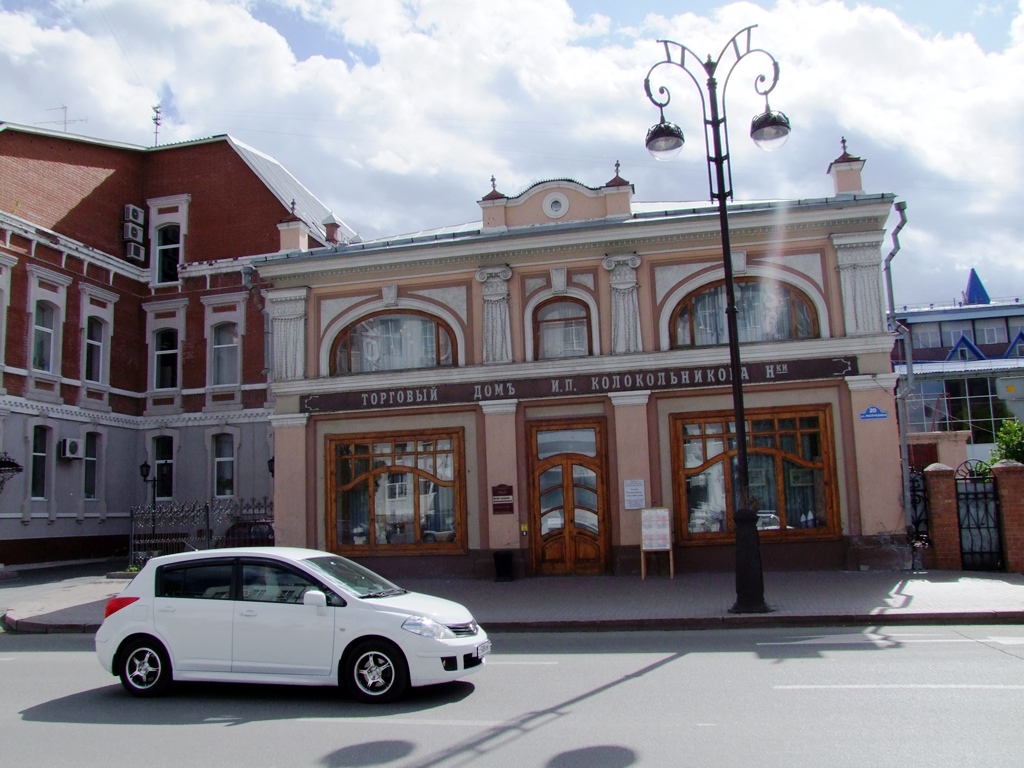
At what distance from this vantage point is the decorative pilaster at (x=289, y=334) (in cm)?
1961

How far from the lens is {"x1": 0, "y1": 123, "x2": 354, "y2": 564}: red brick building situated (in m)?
26.0

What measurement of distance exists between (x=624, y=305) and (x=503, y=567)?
5.79 m

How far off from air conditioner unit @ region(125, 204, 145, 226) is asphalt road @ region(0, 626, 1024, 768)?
23.2 metres

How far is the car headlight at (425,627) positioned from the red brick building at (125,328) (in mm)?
18288

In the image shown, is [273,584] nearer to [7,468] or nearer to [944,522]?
[944,522]

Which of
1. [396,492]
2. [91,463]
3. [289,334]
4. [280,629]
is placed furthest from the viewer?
[91,463]

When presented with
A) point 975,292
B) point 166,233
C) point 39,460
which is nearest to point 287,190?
point 166,233

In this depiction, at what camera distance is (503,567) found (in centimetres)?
1748

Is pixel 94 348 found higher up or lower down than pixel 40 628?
higher up

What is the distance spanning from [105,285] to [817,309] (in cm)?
2282

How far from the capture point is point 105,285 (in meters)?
29.3

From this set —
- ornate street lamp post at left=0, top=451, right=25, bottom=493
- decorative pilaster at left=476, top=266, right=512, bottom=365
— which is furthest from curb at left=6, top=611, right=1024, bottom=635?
ornate street lamp post at left=0, top=451, right=25, bottom=493

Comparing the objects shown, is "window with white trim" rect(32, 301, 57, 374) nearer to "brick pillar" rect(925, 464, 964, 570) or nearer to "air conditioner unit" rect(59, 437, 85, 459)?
"air conditioner unit" rect(59, 437, 85, 459)

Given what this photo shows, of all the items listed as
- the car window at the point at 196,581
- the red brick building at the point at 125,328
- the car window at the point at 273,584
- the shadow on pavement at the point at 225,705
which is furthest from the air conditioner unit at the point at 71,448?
the car window at the point at 273,584
